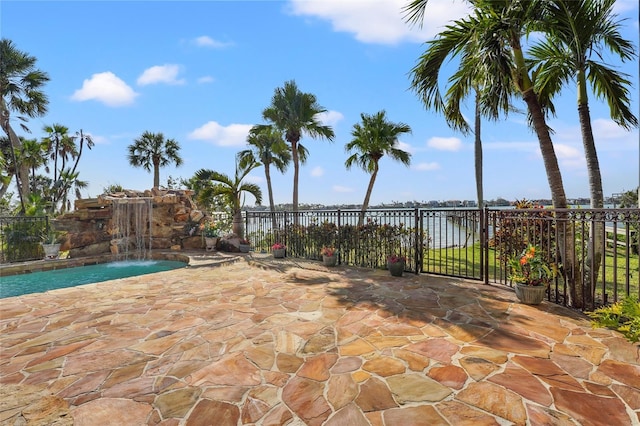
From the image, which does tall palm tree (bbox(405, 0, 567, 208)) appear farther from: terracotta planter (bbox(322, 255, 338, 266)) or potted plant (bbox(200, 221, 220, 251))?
potted plant (bbox(200, 221, 220, 251))

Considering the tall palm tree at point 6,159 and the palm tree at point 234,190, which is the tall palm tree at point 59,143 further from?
the palm tree at point 234,190

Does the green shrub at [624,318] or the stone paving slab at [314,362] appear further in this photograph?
the green shrub at [624,318]

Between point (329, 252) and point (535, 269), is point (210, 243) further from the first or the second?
point (535, 269)

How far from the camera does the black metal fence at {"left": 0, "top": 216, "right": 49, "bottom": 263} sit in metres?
8.92

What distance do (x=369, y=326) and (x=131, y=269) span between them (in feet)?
26.1

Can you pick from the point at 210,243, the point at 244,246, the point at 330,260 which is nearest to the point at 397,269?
the point at 330,260

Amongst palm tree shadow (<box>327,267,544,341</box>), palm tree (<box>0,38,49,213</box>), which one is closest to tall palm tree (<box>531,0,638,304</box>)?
palm tree shadow (<box>327,267,544,341</box>)

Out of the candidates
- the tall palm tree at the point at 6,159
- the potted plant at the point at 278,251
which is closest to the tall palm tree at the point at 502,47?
the potted plant at the point at 278,251

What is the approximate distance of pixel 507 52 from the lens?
173 inches

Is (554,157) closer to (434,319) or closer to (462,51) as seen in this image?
(462,51)

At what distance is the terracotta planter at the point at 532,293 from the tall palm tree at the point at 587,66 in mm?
573

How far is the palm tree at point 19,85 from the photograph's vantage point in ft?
49.5

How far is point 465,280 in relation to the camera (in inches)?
219

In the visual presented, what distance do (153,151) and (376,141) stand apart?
16689mm
